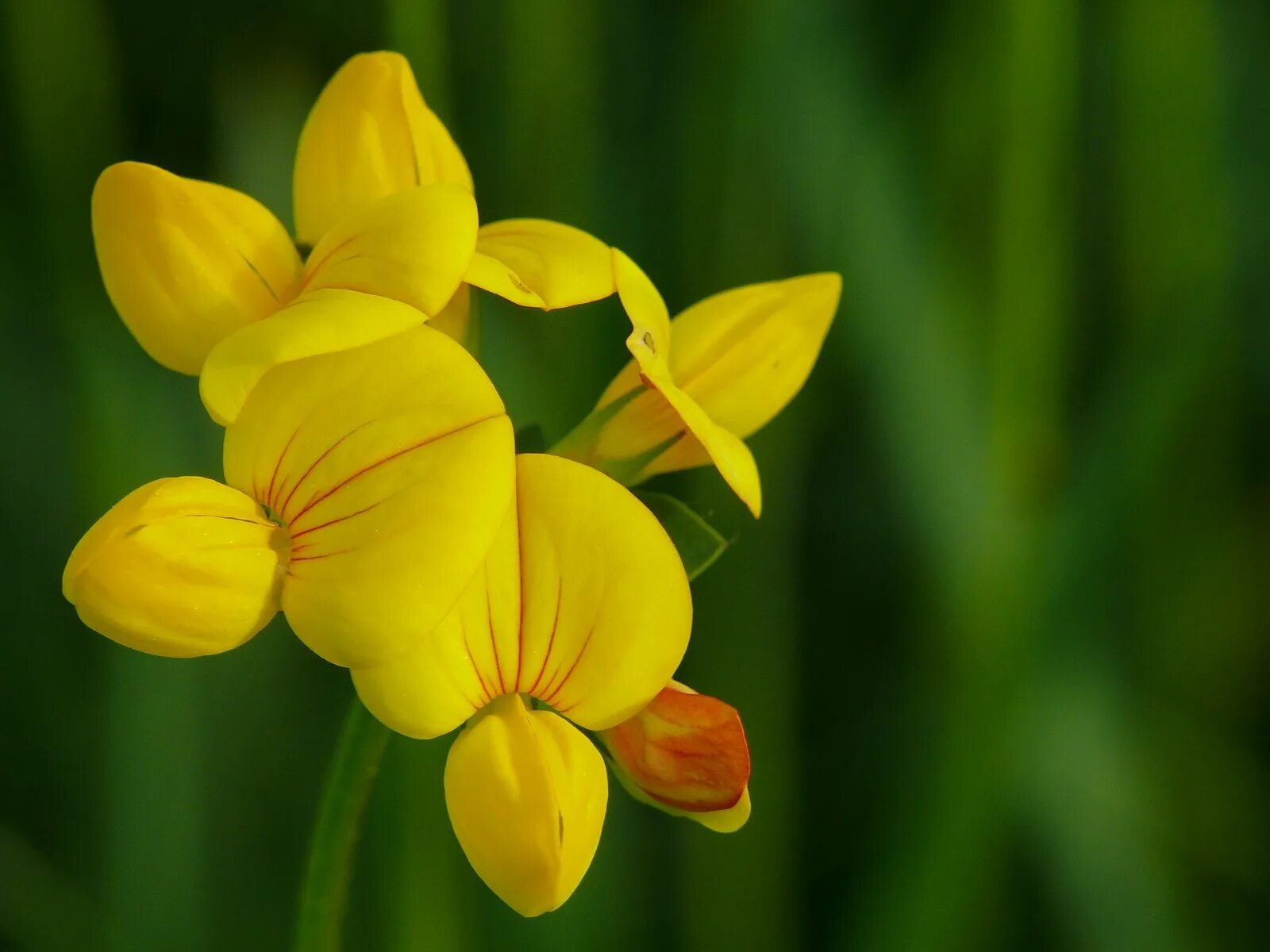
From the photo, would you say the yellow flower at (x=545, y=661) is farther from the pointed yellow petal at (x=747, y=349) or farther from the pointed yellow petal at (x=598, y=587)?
the pointed yellow petal at (x=747, y=349)

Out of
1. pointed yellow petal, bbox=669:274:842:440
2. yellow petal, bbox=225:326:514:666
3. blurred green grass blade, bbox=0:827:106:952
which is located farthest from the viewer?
blurred green grass blade, bbox=0:827:106:952

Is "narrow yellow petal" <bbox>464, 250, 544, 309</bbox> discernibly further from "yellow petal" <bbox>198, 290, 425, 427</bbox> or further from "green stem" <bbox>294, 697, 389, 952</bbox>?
"green stem" <bbox>294, 697, 389, 952</bbox>

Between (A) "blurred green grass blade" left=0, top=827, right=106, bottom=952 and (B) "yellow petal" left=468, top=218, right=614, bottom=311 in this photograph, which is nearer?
(B) "yellow petal" left=468, top=218, right=614, bottom=311

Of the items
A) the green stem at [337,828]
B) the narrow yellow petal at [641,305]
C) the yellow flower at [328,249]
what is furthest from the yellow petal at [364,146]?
the green stem at [337,828]

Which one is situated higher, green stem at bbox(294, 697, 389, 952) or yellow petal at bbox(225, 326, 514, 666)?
yellow petal at bbox(225, 326, 514, 666)

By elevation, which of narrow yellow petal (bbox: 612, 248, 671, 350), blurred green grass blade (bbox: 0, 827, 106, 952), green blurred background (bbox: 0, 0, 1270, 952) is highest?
narrow yellow petal (bbox: 612, 248, 671, 350)

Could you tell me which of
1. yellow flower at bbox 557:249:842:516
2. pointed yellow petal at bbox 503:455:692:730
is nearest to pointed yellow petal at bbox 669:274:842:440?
yellow flower at bbox 557:249:842:516

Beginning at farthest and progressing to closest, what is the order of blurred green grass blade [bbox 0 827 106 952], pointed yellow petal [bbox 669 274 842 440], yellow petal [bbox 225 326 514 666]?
blurred green grass blade [bbox 0 827 106 952] → pointed yellow petal [bbox 669 274 842 440] → yellow petal [bbox 225 326 514 666]
